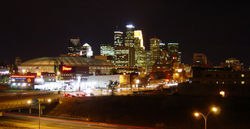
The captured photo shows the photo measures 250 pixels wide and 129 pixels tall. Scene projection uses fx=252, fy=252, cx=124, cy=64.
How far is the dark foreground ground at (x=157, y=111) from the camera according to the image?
1604 inches

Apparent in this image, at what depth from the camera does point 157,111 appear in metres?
49.2

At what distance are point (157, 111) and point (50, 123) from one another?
20.8 m

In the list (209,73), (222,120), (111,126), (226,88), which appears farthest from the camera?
(209,73)

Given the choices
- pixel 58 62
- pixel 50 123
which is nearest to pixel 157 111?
pixel 50 123

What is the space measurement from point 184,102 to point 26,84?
69.7 meters

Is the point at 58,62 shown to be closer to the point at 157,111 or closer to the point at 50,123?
the point at 157,111

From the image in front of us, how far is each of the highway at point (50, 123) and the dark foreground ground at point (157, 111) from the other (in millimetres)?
4184

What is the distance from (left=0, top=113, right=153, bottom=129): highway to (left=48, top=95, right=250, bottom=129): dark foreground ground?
4184mm

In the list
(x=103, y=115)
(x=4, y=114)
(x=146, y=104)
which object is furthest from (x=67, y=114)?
(x=146, y=104)

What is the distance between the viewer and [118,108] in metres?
52.6

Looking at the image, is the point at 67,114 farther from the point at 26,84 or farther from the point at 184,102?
the point at 26,84

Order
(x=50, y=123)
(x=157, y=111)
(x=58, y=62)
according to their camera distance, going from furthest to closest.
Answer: (x=58, y=62) → (x=157, y=111) → (x=50, y=123)

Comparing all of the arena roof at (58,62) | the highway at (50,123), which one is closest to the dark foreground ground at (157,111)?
the highway at (50,123)

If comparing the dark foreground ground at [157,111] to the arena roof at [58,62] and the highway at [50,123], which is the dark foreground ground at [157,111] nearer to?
the highway at [50,123]
